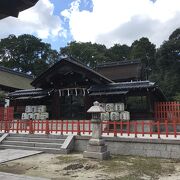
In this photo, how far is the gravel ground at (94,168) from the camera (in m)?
7.74

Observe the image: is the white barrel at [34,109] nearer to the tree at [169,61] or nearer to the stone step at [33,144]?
the stone step at [33,144]

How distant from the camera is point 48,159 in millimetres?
10469

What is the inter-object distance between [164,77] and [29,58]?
30.1 m

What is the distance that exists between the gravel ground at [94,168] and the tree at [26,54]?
44786 millimetres

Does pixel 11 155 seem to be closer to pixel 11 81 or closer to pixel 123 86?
pixel 123 86

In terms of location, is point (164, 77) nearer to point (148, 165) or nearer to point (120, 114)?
point (120, 114)

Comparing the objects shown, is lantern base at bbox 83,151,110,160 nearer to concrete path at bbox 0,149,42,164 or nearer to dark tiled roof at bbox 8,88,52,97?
concrete path at bbox 0,149,42,164

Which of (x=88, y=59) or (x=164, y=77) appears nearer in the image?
Answer: (x=164, y=77)

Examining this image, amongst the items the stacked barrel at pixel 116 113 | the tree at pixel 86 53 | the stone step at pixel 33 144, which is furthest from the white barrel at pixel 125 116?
the tree at pixel 86 53

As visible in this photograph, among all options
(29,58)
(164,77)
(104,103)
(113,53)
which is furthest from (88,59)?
(104,103)

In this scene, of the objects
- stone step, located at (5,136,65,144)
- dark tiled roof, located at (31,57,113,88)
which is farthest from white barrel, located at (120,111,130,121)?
stone step, located at (5,136,65,144)

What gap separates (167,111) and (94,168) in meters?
10.1

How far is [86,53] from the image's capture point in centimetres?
5241

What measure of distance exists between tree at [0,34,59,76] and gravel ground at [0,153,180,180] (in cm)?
4479
